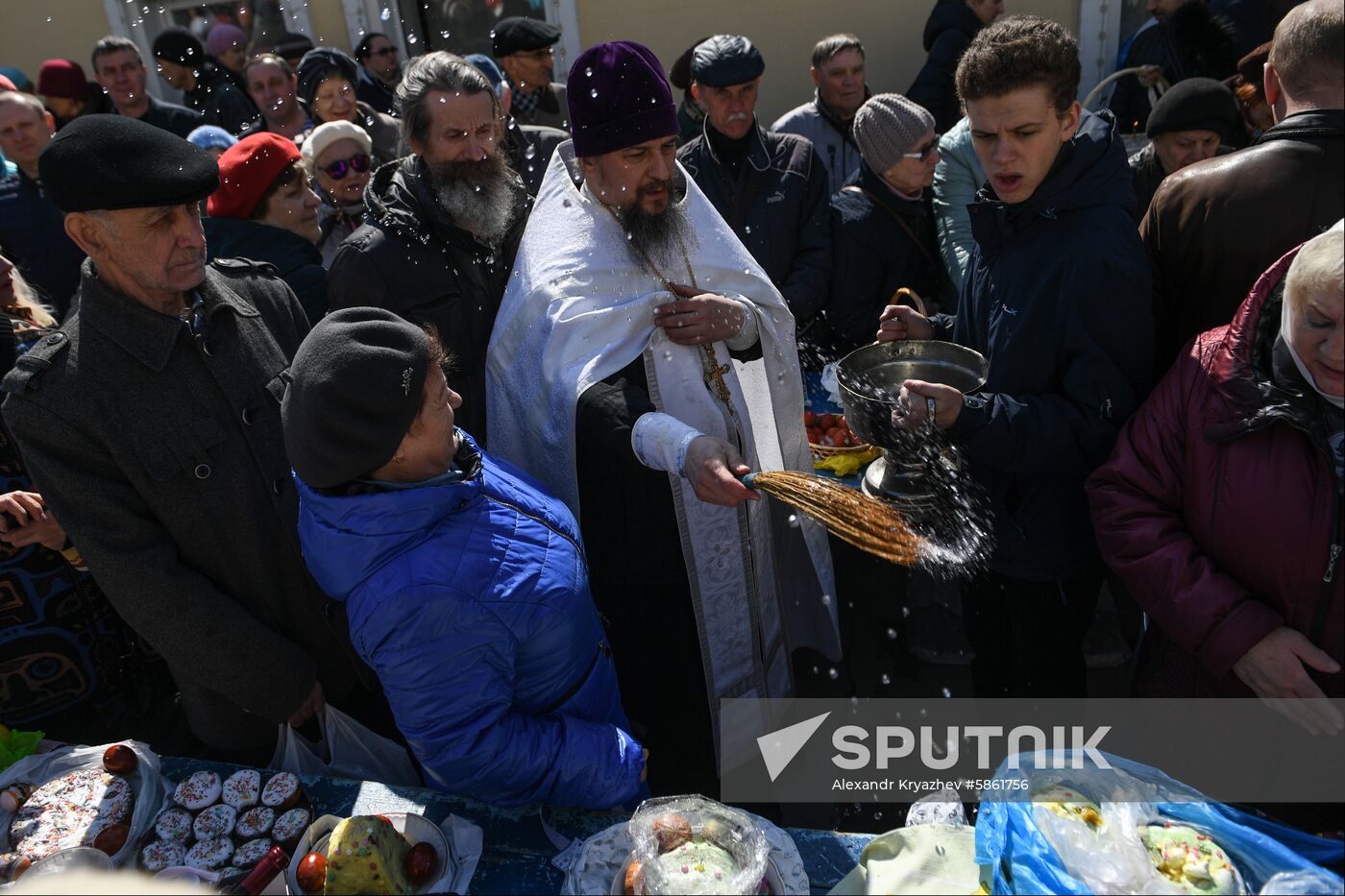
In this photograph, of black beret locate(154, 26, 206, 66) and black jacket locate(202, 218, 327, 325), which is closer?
black jacket locate(202, 218, 327, 325)

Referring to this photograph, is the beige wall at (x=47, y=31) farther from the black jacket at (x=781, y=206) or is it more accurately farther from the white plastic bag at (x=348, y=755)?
the white plastic bag at (x=348, y=755)

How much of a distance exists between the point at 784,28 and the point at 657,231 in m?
7.26

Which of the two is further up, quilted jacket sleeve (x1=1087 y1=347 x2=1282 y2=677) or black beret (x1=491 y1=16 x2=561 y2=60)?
black beret (x1=491 y1=16 x2=561 y2=60)

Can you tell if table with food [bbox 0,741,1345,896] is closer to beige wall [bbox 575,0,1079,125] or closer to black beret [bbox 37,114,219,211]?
black beret [bbox 37,114,219,211]

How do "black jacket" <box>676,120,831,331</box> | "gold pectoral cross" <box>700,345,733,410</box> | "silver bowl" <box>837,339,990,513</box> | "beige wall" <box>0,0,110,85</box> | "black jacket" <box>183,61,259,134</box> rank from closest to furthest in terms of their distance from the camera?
"silver bowl" <box>837,339,990,513</box> → "gold pectoral cross" <box>700,345,733,410</box> → "black jacket" <box>676,120,831,331</box> → "black jacket" <box>183,61,259,134</box> → "beige wall" <box>0,0,110,85</box>

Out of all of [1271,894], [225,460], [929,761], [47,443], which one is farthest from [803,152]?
[1271,894]

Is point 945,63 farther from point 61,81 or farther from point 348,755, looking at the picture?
point 61,81

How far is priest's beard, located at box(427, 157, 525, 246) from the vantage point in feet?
12.0

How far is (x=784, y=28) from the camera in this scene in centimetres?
941

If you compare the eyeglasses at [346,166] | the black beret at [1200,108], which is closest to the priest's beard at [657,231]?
the eyeglasses at [346,166]

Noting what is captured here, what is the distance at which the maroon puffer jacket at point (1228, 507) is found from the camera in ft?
6.88

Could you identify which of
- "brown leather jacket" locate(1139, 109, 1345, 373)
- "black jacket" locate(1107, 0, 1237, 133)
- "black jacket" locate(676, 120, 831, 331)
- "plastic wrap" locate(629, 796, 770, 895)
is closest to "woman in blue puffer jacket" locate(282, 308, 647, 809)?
"plastic wrap" locate(629, 796, 770, 895)

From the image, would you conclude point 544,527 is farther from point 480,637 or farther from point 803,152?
point 803,152

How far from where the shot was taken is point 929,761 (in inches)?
143
